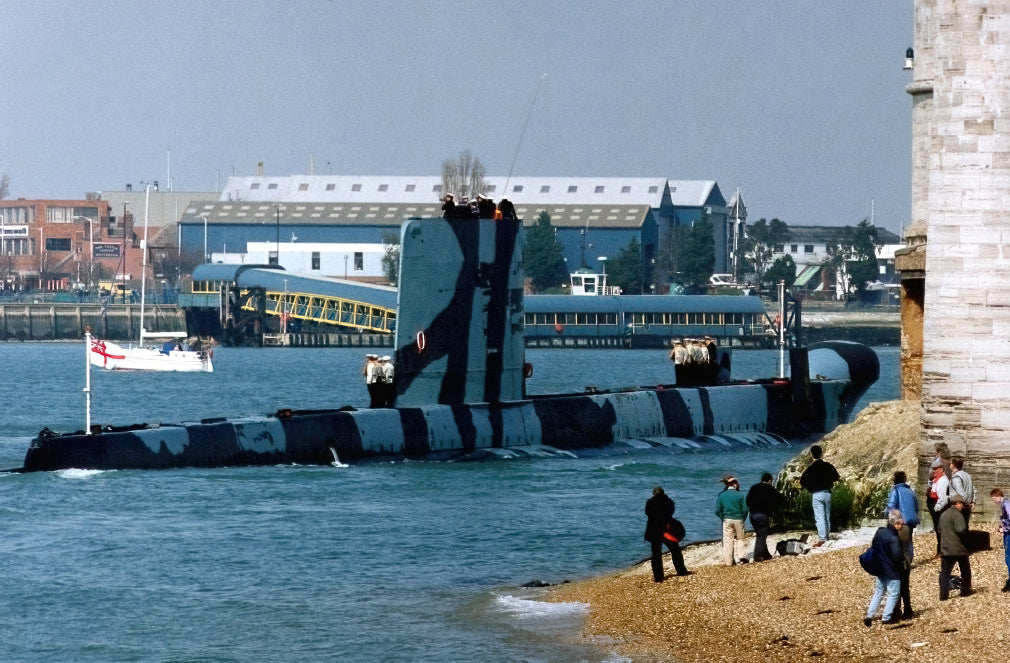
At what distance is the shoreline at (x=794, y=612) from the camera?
16.7 metres

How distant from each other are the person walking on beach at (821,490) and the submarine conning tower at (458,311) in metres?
13.5

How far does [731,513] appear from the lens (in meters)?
21.2

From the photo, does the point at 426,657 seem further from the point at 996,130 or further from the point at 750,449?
the point at 750,449

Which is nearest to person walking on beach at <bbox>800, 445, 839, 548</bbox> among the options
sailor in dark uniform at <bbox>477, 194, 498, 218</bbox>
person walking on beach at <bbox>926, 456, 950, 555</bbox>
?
person walking on beach at <bbox>926, 456, 950, 555</bbox>

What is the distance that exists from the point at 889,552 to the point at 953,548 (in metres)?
1.17

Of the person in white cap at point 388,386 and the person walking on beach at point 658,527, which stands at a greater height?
the person in white cap at point 388,386

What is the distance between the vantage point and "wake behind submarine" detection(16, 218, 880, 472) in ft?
106

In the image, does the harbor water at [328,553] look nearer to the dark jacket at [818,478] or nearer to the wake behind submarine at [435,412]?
the wake behind submarine at [435,412]

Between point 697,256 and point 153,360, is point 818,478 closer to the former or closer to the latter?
point 153,360

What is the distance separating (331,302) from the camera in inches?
4872

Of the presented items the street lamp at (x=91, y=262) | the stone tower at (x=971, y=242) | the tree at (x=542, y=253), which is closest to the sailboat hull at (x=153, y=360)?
the tree at (x=542, y=253)

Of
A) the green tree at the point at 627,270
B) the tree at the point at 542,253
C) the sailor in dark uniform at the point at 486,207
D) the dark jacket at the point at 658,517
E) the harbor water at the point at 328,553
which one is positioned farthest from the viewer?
the tree at the point at 542,253

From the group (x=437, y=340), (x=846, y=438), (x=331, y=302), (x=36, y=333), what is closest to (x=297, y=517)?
(x=437, y=340)

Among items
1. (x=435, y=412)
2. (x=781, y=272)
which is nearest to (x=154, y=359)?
(x=435, y=412)
